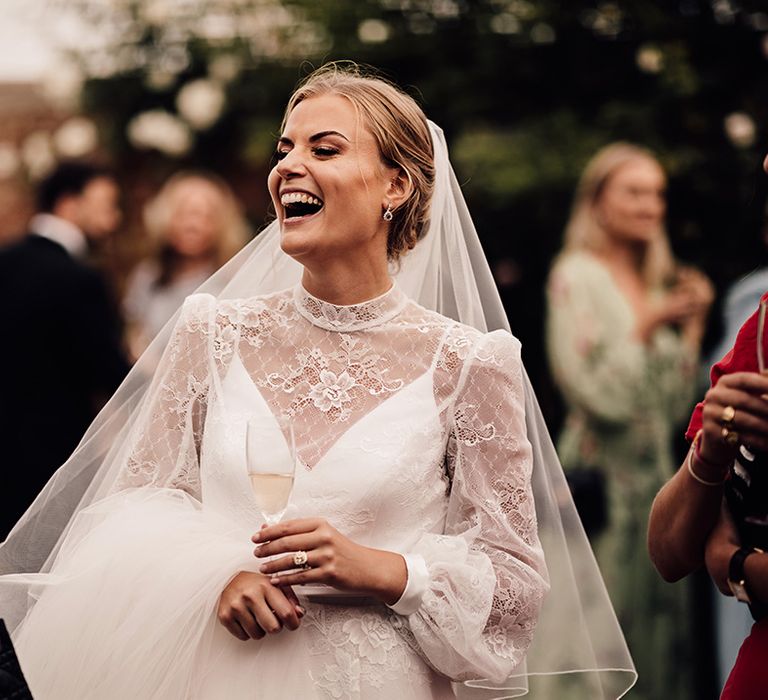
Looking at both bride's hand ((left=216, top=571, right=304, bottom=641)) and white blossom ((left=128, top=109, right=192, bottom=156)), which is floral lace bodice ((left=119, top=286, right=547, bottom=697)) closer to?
bride's hand ((left=216, top=571, right=304, bottom=641))

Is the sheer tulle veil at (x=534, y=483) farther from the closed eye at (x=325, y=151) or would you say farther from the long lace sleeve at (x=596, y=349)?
the long lace sleeve at (x=596, y=349)

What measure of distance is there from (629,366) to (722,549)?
375 centimetres

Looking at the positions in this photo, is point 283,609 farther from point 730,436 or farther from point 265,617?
point 730,436

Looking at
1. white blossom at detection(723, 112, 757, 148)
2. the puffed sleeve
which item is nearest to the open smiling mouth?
the puffed sleeve

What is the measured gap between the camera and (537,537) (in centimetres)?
312

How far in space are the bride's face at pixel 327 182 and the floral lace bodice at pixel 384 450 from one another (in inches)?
7.5

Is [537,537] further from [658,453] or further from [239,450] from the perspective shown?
[658,453]

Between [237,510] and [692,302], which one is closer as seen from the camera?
[237,510]

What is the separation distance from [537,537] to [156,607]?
0.89 metres

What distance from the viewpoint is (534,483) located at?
339 cm

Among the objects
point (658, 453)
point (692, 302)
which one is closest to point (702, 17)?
point (692, 302)

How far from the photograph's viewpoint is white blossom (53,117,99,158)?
9.35m

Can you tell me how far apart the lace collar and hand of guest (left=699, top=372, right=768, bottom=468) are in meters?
0.95

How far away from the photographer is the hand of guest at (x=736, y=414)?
7.97ft
